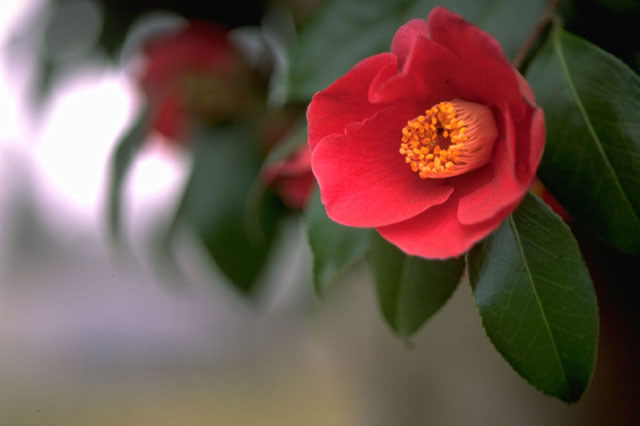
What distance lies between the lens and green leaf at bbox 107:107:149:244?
2.05ft

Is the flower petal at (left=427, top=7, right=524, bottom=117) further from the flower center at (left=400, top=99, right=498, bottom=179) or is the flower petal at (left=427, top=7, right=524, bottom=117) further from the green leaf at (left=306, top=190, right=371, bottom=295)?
the green leaf at (left=306, top=190, right=371, bottom=295)

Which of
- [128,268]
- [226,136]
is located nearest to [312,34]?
[226,136]

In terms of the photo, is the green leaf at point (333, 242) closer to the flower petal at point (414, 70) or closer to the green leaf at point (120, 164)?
the flower petal at point (414, 70)

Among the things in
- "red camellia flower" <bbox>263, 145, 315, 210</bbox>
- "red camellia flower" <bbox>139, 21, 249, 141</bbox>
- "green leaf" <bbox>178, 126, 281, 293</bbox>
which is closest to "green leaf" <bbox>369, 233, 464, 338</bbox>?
"red camellia flower" <bbox>263, 145, 315, 210</bbox>

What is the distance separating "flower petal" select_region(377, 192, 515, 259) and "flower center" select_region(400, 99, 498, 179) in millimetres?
17

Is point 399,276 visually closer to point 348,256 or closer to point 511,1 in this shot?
point 348,256

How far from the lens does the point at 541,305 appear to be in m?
0.27

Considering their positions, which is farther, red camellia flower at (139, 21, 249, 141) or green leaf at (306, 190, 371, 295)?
red camellia flower at (139, 21, 249, 141)

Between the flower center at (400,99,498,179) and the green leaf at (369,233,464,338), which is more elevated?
the flower center at (400,99,498,179)

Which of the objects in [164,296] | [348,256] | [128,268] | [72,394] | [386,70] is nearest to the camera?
[386,70]

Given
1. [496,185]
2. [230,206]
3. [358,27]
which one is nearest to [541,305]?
[496,185]

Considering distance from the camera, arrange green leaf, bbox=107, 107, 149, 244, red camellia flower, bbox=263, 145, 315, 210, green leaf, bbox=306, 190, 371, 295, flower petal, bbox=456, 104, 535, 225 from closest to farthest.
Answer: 1. flower petal, bbox=456, 104, 535, 225
2. green leaf, bbox=306, 190, 371, 295
3. red camellia flower, bbox=263, 145, 315, 210
4. green leaf, bbox=107, 107, 149, 244

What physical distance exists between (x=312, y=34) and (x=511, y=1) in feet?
0.54

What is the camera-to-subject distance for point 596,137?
0.29m
